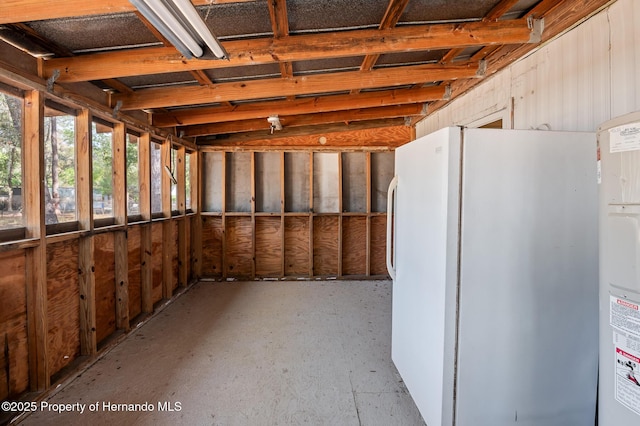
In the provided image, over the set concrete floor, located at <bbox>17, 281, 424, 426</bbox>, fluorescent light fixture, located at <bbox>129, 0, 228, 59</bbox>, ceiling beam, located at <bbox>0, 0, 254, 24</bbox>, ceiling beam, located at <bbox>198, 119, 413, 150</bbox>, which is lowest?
concrete floor, located at <bbox>17, 281, 424, 426</bbox>

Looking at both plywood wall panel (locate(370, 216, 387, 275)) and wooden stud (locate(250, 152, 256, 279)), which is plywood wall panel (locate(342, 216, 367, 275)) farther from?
wooden stud (locate(250, 152, 256, 279))

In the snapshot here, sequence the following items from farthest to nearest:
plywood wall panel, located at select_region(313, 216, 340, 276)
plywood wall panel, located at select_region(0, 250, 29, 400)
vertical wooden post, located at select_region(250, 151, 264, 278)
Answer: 1. plywood wall panel, located at select_region(313, 216, 340, 276)
2. vertical wooden post, located at select_region(250, 151, 264, 278)
3. plywood wall panel, located at select_region(0, 250, 29, 400)

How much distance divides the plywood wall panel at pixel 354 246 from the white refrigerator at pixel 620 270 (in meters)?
3.89

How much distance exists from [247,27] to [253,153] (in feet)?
8.90

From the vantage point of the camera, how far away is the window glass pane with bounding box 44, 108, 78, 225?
2.13 metres

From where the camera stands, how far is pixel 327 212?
4766 millimetres

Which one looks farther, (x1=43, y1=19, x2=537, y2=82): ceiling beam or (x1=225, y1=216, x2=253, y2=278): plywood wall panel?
(x1=225, y1=216, x2=253, y2=278): plywood wall panel

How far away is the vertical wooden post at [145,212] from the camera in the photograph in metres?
3.26

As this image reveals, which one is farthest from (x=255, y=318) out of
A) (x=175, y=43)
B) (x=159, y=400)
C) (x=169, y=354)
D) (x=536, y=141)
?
(x=536, y=141)

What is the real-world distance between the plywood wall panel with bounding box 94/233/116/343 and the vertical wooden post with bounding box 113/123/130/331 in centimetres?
3

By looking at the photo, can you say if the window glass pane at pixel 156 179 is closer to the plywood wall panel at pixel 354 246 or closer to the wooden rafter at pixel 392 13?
the plywood wall panel at pixel 354 246

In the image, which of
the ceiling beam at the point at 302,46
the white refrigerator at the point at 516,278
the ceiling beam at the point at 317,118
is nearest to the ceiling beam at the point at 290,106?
the ceiling beam at the point at 317,118

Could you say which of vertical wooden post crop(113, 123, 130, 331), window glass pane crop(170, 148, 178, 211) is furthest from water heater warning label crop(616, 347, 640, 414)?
window glass pane crop(170, 148, 178, 211)

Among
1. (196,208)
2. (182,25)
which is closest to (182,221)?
(196,208)
